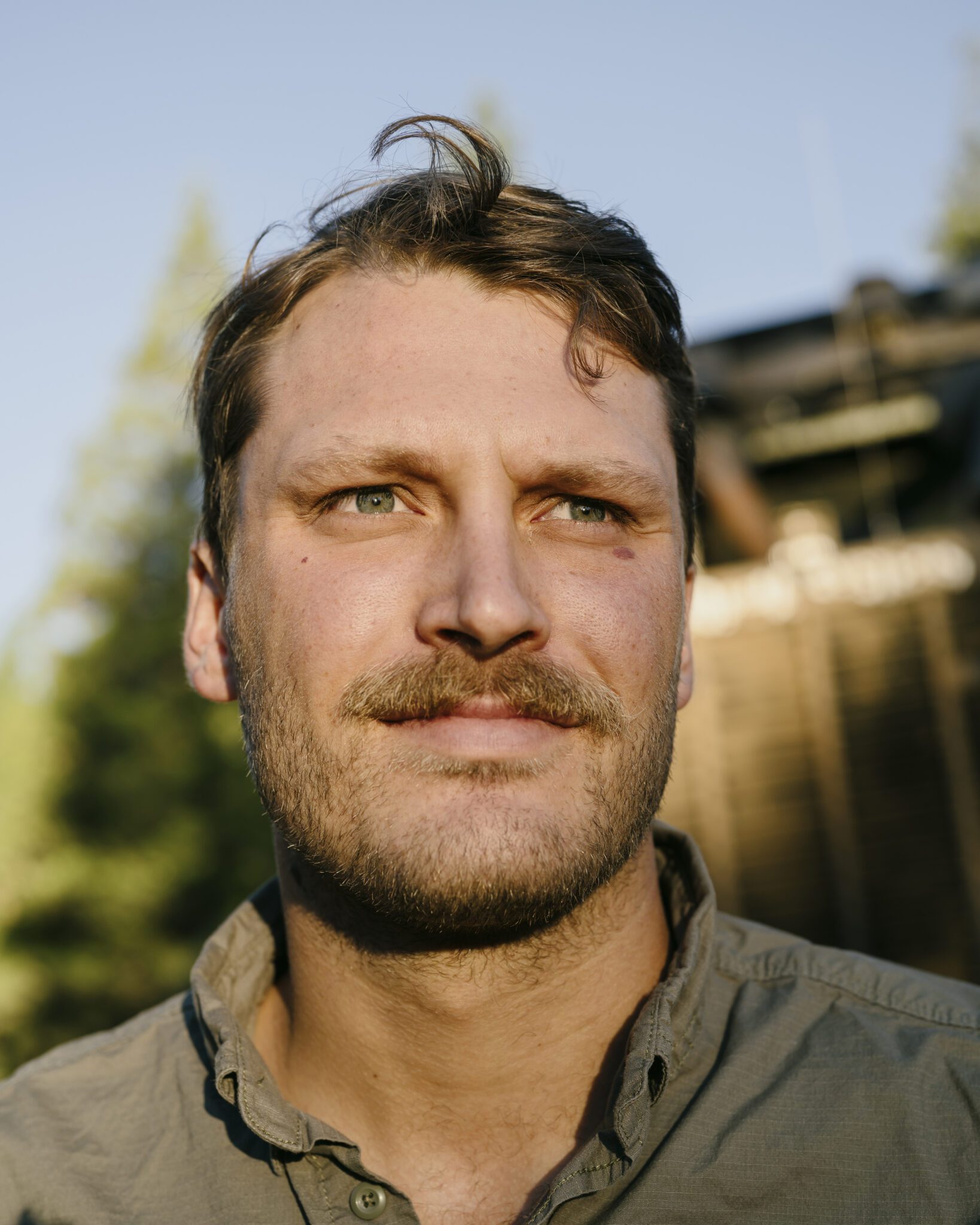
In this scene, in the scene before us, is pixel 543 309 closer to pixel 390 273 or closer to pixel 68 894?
pixel 390 273

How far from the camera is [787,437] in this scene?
1152 cm

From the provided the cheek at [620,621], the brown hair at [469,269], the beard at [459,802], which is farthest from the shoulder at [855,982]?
the brown hair at [469,269]

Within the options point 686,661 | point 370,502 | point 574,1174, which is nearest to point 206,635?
point 370,502

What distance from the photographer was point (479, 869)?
5.68 feet

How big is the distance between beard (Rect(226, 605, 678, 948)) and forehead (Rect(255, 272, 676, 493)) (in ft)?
1.33

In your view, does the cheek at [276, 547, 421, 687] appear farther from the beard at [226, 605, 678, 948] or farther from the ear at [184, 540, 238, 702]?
the ear at [184, 540, 238, 702]

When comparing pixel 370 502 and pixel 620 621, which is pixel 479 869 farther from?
pixel 370 502

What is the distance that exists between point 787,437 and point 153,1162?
10580 mm

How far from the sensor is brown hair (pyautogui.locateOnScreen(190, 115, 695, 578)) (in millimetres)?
2143

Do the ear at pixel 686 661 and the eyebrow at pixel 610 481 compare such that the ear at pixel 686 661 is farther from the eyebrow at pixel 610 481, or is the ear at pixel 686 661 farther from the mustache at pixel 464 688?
the mustache at pixel 464 688

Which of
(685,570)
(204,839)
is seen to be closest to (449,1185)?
(685,570)

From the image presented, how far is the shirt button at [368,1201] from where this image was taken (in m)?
1.77

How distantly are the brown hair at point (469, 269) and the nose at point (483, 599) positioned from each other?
413 millimetres

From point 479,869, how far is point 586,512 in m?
0.69
